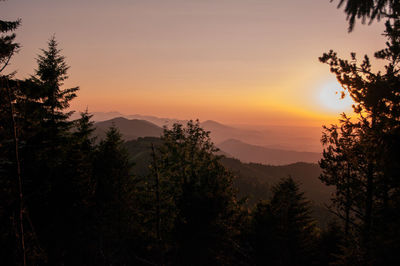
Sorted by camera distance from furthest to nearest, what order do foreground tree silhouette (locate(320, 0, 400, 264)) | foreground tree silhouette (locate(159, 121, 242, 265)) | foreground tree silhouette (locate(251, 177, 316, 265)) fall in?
foreground tree silhouette (locate(251, 177, 316, 265))
foreground tree silhouette (locate(159, 121, 242, 265))
foreground tree silhouette (locate(320, 0, 400, 264))

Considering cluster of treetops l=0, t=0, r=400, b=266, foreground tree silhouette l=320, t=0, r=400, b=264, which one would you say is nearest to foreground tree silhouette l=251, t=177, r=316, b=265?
cluster of treetops l=0, t=0, r=400, b=266

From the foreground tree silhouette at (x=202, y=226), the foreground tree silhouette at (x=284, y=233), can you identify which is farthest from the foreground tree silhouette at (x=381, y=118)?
the foreground tree silhouette at (x=284, y=233)

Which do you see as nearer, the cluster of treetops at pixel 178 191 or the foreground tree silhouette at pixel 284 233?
the cluster of treetops at pixel 178 191

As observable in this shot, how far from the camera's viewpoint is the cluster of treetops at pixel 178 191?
23.6ft

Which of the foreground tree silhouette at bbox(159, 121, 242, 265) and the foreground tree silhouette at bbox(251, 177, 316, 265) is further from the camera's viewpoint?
the foreground tree silhouette at bbox(251, 177, 316, 265)

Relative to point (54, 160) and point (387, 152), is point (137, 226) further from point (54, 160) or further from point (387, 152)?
point (387, 152)

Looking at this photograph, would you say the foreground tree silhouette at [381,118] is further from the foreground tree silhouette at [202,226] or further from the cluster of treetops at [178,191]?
the foreground tree silhouette at [202,226]

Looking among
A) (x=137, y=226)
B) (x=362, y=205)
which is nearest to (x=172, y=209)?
(x=137, y=226)

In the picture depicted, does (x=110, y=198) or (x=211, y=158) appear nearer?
(x=110, y=198)

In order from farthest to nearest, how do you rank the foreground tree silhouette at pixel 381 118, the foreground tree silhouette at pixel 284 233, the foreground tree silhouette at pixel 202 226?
the foreground tree silhouette at pixel 284 233
the foreground tree silhouette at pixel 202 226
the foreground tree silhouette at pixel 381 118

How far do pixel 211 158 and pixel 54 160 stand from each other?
57.2ft

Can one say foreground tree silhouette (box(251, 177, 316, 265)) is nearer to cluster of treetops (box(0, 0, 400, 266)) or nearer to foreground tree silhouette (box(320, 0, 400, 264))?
cluster of treetops (box(0, 0, 400, 266))

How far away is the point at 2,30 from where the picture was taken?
1145cm

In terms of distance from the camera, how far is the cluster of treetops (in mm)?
7207
